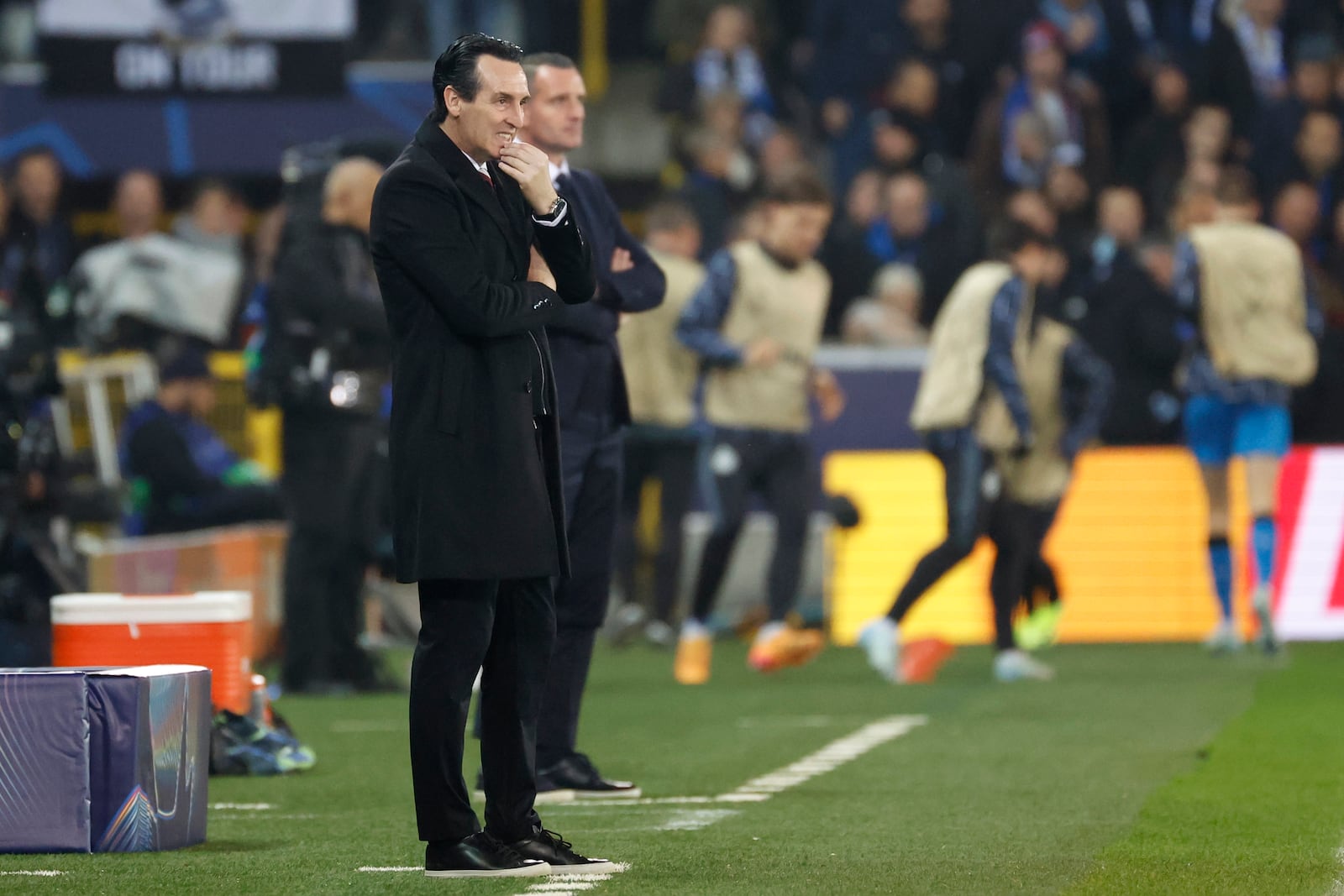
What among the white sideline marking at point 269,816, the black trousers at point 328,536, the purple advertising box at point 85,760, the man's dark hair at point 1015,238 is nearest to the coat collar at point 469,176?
the purple advertising box at point 85,760

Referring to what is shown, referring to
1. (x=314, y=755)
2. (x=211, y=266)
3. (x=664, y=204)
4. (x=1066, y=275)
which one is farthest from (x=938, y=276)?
(x=314, y=755)

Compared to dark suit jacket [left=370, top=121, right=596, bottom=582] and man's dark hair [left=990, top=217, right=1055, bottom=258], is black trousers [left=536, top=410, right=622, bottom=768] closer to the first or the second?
dark suit jacket [left=370, top=121, right=596, bottom=582]

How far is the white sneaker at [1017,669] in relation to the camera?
1160 cm

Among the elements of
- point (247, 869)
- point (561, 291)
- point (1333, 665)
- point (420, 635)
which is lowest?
point (1333, 665)

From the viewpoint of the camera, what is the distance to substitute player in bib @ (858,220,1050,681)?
37.3 ft

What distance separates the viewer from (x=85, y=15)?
15273mm

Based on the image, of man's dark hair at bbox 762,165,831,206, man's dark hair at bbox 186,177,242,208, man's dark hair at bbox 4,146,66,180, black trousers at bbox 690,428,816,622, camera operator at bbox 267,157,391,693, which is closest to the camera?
camera operator at bbox 267,157,391,693

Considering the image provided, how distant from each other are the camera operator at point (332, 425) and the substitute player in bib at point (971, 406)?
237 cm

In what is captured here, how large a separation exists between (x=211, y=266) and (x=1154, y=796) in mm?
10161

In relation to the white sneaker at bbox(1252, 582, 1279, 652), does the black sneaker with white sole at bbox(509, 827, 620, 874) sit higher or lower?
higher

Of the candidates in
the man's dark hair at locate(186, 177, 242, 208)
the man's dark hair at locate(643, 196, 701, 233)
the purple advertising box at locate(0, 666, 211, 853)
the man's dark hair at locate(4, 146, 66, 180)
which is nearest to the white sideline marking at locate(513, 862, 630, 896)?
the purple advertising box at locate(0, 666, 211, 853)

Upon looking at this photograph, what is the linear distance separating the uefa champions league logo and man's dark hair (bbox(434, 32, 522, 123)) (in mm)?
10159

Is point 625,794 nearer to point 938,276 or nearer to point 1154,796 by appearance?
point 1154,796

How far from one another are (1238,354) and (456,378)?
8.41 meters
